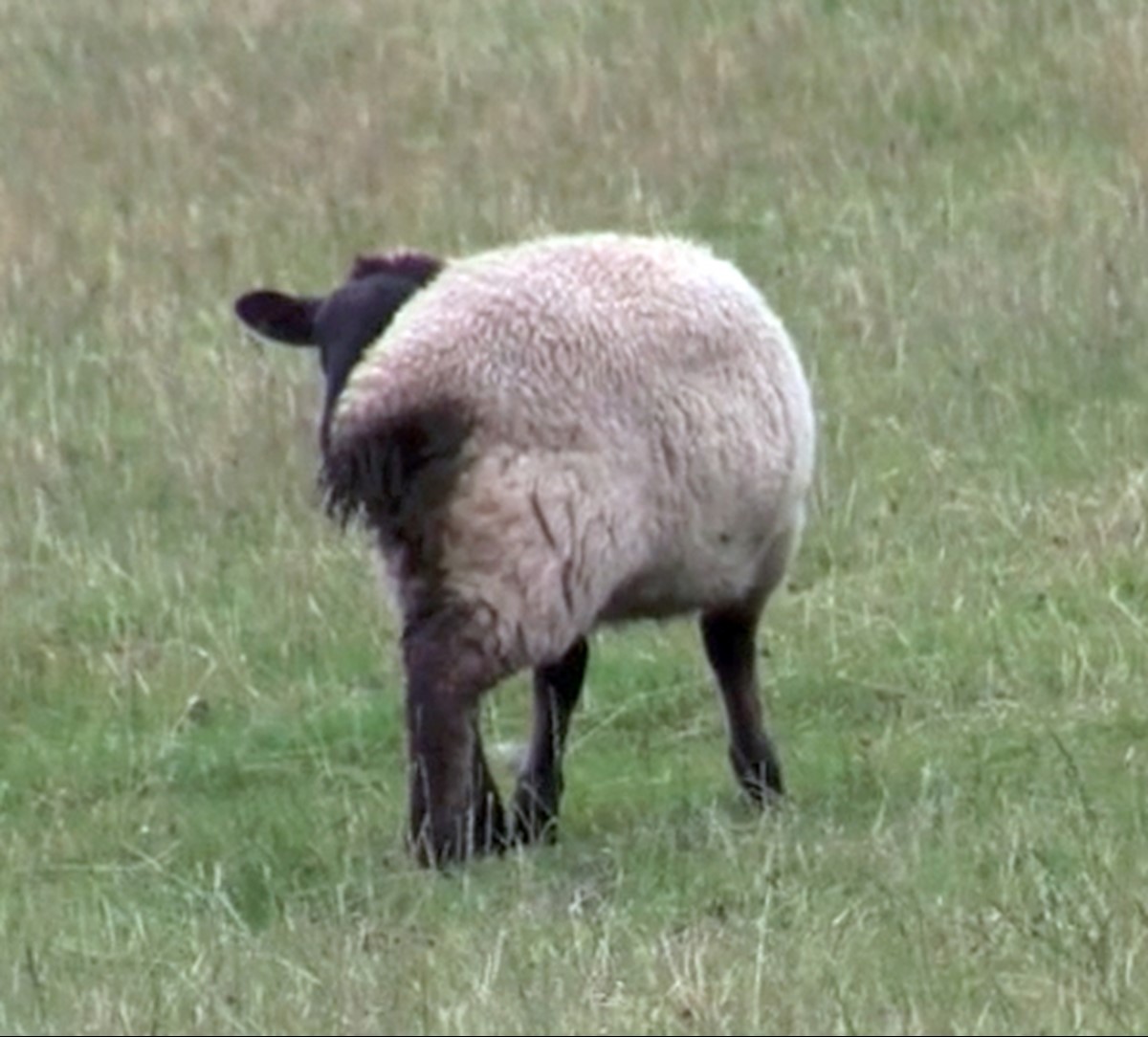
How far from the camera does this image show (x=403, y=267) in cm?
820

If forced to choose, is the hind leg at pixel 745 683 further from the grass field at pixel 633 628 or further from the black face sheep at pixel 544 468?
the grass field at pixel 633 628

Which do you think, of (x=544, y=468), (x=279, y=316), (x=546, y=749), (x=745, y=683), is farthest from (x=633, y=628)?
(x=544, y=468)

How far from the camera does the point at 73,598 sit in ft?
34.2

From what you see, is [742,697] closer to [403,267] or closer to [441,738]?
[441,738]

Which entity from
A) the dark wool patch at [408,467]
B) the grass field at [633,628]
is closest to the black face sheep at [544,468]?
the dark wool patch at [408,467]

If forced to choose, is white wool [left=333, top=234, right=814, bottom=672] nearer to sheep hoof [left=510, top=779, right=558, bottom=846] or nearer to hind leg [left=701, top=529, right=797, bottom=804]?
hind leg [left=701, top=529, right=797, bottom=804]

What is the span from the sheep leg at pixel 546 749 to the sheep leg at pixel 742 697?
0.36 m

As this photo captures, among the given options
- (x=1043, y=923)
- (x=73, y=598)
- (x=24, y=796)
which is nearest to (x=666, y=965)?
(x=1043, y=923)

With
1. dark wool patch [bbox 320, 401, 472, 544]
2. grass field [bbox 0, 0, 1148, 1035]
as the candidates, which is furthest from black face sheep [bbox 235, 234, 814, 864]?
grass field [bbox 0, 0, 1148, 1035]

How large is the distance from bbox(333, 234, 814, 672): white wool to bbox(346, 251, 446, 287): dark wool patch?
0.10 m

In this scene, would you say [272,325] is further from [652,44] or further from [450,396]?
[652,44]

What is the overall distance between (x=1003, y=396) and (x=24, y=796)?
168 inches

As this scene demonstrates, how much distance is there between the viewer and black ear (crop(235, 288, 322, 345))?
27.3 ft

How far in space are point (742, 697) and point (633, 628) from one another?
1.09 m
